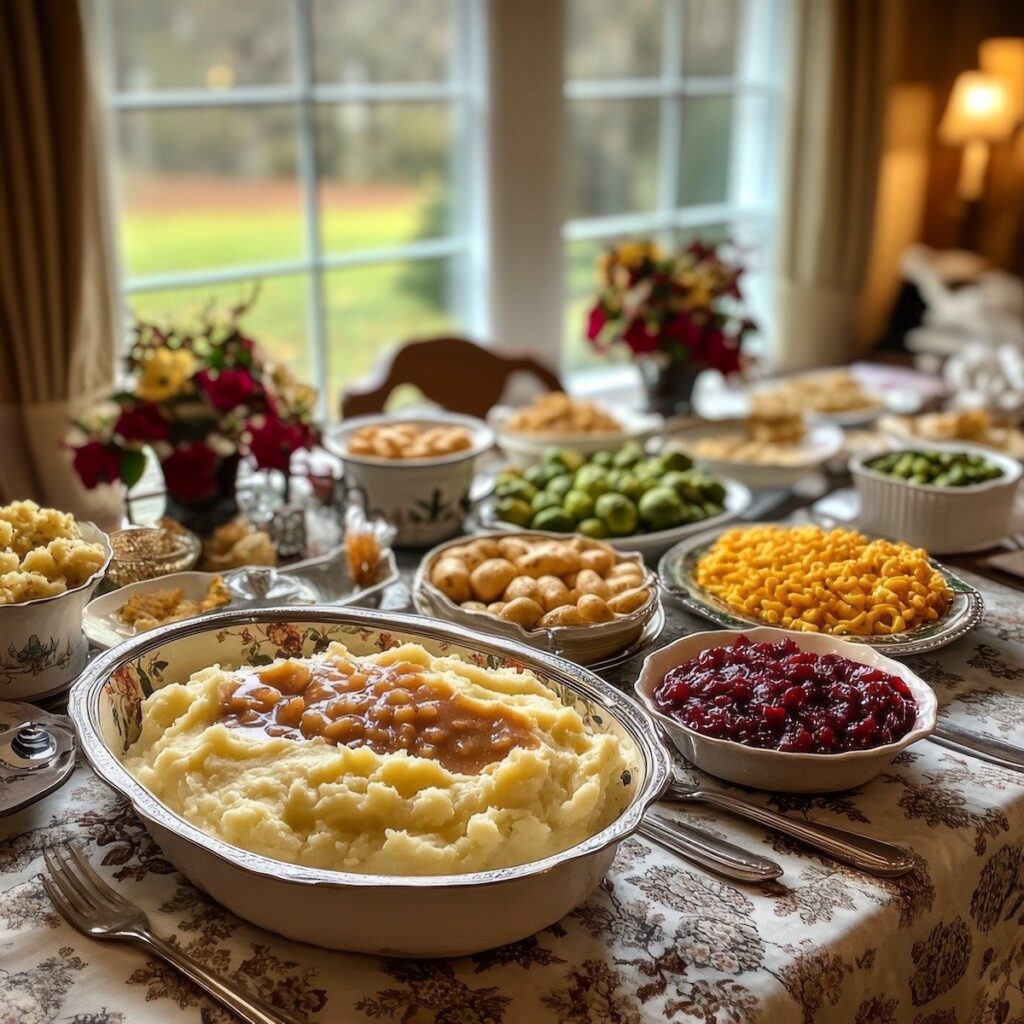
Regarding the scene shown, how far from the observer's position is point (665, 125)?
13.0ft

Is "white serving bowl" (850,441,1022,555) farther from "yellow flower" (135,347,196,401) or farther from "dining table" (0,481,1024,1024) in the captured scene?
"yellow flower" (135,347,196,401)

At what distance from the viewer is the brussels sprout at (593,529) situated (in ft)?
5.66

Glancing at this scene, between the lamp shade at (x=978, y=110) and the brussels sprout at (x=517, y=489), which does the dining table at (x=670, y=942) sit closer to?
the brussels sprout at (x=517, y=489)

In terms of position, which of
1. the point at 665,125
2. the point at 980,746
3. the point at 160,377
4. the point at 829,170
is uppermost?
the point at 665,125

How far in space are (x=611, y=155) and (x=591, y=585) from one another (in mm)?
2740

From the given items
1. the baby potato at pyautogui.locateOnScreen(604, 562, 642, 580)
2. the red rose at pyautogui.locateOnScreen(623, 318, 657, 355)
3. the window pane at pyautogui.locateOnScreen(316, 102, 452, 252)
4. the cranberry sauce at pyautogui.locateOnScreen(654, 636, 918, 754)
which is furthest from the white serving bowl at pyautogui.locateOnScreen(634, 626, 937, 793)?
the window pane at pyautogui.locateOnScreen(316, 102, 452, 252)

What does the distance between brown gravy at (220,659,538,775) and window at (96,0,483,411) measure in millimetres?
2105

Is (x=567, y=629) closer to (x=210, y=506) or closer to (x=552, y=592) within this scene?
(x=552, y=592)

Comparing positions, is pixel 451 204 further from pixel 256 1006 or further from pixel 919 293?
pixel 256 1006

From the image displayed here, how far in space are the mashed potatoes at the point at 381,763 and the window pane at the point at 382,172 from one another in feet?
7.75

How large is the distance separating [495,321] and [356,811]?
110 inches

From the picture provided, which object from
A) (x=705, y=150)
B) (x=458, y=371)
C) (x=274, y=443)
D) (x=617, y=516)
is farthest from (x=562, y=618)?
(x=705, y=150)

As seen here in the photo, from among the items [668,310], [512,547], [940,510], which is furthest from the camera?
[668,310]

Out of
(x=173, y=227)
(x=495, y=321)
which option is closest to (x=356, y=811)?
(x=173, y=227)
